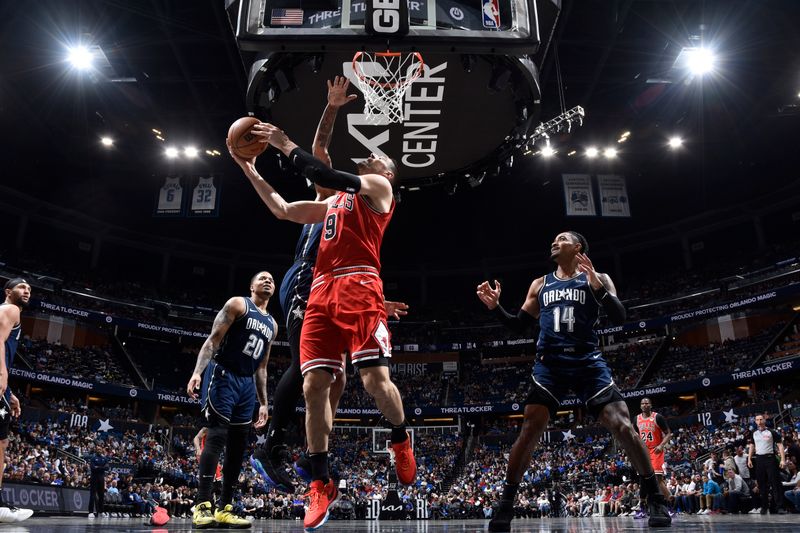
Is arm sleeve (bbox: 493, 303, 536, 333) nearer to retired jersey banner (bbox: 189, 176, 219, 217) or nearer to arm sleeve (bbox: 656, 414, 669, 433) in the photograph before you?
arm sleeve (bbox: 656, 414, 669, 433)

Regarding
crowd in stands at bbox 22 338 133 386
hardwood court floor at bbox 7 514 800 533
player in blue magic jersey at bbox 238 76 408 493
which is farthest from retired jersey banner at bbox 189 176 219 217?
player in blue magic jersey at bbox 238 76 408 493

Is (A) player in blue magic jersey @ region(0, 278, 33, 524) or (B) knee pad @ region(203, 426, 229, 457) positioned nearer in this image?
(B) knee pad @ region(203, 426, 229, 457)

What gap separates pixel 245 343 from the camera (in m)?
5.30

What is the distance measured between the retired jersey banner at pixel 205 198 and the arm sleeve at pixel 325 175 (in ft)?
60.4

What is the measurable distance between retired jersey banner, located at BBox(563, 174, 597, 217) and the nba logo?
15684 millimetres

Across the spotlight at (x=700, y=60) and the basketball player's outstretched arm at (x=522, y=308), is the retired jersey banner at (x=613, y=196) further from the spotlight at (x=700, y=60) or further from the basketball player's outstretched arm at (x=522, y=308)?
the basketball player's outstretched arm at (x=522, y=308)

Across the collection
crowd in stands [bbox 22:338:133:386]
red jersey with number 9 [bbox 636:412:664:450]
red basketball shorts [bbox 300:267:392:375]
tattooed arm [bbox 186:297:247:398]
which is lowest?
red jersey with number 9 [bbox 636:412:664:450]

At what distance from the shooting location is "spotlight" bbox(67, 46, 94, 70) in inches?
645

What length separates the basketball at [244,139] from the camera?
12.6 feet

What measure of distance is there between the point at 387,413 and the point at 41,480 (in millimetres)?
13677

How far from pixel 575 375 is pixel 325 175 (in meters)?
2.51

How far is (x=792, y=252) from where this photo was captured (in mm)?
25922

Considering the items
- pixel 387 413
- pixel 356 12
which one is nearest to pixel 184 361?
pixel 356 12

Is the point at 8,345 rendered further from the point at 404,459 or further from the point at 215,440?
the point at 404,459
